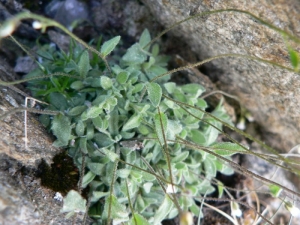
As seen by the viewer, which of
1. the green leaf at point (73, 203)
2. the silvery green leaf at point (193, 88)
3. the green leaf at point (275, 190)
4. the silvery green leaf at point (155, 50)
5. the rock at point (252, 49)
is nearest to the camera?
the green leaf at point (73, 203)

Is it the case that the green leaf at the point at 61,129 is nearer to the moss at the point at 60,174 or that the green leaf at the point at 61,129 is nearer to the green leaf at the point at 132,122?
the moss at the point at 60,174

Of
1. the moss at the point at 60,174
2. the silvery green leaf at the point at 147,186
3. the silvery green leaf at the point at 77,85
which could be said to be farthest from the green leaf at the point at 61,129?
the silvery green leaf at the point at 147,186

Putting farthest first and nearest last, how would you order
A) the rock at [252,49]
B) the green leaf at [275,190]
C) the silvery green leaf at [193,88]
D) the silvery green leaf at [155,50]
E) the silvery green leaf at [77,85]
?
the silvery green leaf at [155,50], the silvery green leaf at [193,88], the green leaf at [275,190], the silvery green leaf at [77,85], the rock at [252,49]

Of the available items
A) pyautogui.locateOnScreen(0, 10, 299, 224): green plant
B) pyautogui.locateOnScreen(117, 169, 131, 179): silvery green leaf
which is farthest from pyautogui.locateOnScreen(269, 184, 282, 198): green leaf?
pyautogui.locateOnScreen(117, 169, 131, 179): silvery green leaf

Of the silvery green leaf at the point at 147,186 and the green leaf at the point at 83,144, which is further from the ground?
A: the green leaf at the point at 83,144

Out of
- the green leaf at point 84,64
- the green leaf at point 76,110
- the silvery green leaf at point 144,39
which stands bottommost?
the green leaf at point 76,110

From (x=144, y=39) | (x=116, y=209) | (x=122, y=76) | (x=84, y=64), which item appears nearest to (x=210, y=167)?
(x=116, y=209)

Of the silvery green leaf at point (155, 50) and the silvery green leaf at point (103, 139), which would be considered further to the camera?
the silvery green leaf at point (155, 50)

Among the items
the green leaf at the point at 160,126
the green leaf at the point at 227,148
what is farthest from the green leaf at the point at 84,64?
the green leaf at the point at 227,148
